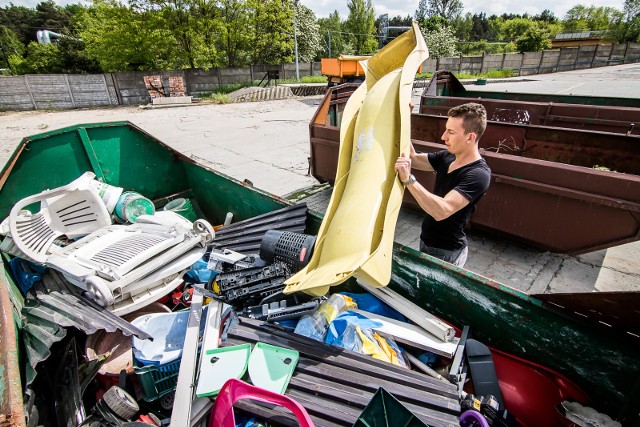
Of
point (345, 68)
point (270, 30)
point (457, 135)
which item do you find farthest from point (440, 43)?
point (457, 135)

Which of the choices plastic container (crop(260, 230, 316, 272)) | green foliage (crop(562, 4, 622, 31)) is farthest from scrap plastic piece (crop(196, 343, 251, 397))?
green foliage (crop(562, 4, 622, 31))

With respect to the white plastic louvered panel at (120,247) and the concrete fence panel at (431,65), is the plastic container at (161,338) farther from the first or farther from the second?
the concrete fence panel at (431,65)

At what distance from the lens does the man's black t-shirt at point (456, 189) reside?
6.40 feet

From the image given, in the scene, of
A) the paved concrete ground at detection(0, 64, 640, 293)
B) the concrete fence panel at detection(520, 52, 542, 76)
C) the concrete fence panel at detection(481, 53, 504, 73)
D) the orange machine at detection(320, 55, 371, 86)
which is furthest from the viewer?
the concrete fence panel at detection(520, 52, 542, 76)

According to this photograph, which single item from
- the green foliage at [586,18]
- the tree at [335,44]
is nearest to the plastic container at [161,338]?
the tree at [335,44]

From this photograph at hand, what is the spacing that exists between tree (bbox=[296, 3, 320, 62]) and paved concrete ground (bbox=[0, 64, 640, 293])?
12556 millimetres

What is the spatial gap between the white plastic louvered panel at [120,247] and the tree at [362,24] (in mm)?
40670

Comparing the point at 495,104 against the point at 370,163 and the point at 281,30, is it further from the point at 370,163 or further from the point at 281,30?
the point at 281,30

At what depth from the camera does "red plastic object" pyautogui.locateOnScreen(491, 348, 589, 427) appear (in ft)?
5.15

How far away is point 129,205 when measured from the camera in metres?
3.16

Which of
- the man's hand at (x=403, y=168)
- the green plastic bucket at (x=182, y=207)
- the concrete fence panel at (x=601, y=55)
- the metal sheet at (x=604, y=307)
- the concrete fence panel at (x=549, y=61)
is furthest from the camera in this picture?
the concrete fence panel at (x=601, y=55)

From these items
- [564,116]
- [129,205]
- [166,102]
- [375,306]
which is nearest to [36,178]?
[129,205]

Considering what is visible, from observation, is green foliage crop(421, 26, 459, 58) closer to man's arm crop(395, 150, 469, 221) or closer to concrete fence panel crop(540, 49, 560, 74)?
concrete fence panel crop(540, 49, 560, 74)

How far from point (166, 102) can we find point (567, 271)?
18.1 metres
